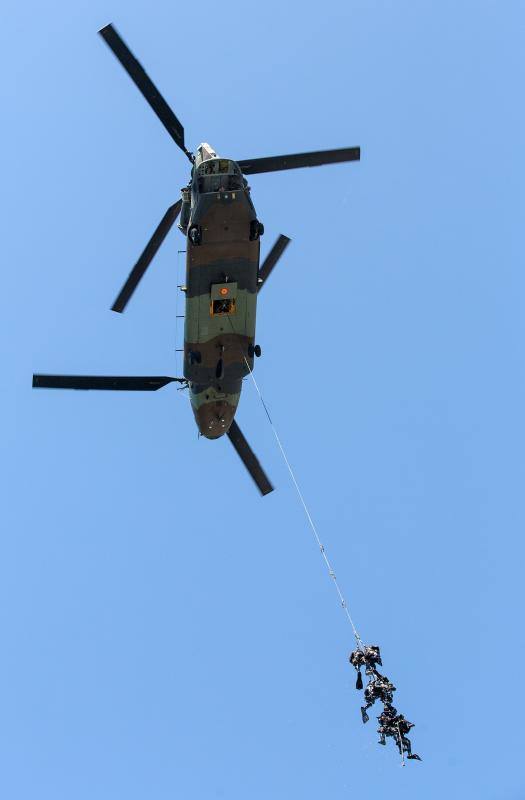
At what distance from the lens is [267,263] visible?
16625mm

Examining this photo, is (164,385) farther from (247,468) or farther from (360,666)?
(360,666)

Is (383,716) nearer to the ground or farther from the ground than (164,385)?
nearer to the ground

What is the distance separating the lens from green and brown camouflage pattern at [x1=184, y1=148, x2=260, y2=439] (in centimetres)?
1389

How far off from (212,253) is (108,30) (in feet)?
13.4

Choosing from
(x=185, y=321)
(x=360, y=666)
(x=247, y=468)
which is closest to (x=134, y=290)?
(x=185, y=321)

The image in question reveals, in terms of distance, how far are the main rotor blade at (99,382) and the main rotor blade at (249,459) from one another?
2.25 m

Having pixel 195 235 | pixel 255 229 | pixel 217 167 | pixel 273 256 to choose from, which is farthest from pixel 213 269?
pixel 273 256

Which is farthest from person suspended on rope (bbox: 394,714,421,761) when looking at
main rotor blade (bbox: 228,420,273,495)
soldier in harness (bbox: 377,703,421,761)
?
main rotor blade (bbox: 228,420,273,495)

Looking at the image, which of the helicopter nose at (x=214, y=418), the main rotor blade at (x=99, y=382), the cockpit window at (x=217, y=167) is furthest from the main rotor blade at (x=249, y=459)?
the cockpit window at (x=217, y=167)

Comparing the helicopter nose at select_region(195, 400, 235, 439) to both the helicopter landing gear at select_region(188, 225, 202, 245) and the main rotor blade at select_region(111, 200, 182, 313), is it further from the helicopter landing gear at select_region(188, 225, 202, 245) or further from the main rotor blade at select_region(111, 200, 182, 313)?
the helicopter landing gear at select_region(188, 225, 202, 245)

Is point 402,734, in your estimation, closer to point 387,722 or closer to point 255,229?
point 387,722

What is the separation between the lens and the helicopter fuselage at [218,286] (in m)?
13.9

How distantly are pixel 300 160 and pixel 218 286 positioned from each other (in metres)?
2.76

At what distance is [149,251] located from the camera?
596 inches
